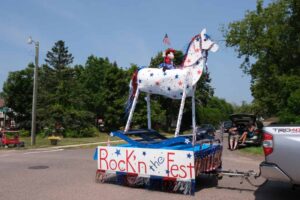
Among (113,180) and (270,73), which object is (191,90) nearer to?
(113,180)

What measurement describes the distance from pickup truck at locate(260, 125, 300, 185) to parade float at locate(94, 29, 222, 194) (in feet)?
6.80

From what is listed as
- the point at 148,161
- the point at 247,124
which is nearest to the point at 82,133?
the point at 247,124

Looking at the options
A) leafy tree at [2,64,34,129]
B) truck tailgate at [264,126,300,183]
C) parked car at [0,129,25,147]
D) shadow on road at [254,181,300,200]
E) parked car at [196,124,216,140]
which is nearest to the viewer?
truck tailgate at [264,126,300,183]

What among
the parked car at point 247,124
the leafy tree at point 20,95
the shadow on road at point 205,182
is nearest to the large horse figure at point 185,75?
the shadow on road at point 205,182

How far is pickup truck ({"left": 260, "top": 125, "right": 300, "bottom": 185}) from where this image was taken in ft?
22.3

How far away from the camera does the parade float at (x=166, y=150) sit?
29.4 feet

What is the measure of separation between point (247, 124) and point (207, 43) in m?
12.6

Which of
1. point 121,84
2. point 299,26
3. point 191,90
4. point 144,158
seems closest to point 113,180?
point 144,158

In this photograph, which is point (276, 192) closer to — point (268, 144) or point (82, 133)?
point (268, 144)

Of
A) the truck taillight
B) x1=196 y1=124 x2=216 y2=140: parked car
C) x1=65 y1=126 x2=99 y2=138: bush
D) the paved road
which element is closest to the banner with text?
the paved road

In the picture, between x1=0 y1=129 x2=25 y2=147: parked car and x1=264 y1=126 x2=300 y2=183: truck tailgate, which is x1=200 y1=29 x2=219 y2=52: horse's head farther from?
x1=0 y1=129 x2=25 y2=147: parked car

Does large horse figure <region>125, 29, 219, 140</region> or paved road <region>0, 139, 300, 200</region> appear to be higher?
large horse figure <region>125, 29, 219, 140</region>

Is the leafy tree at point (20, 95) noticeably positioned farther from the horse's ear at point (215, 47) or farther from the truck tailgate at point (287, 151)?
the truck tailgate at point (287, 151)

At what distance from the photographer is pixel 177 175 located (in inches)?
352
